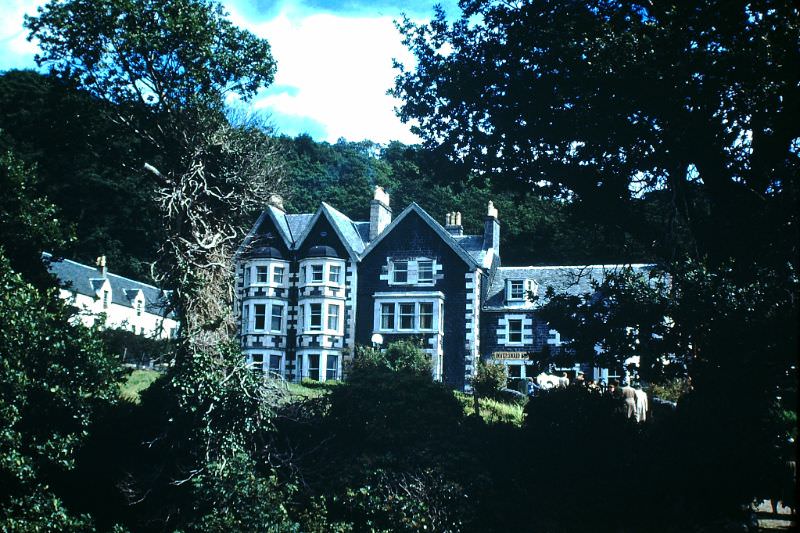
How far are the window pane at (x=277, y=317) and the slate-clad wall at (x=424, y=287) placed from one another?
466 cm

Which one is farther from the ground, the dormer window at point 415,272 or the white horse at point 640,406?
the dormer window at point 415,272

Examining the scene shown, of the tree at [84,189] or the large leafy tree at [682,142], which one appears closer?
the large leafy tree at [682,142]

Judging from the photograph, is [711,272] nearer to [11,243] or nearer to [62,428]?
[62,428]

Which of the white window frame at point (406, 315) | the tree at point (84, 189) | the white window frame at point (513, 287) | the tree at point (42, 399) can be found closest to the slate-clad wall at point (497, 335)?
the white window frame at point (513, 287)

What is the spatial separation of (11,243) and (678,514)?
1816 centimetres

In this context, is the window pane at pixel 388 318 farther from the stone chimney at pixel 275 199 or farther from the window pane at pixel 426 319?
the stone chimney at pixel 275 199

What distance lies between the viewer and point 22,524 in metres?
16.9

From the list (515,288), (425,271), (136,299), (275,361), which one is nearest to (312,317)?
(275,361)

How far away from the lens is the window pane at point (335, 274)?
151 feet

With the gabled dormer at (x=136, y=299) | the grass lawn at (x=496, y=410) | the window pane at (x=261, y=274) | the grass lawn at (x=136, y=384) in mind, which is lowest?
the grass lawn at (x=496, y=410)

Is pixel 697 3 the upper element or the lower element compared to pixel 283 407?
upper

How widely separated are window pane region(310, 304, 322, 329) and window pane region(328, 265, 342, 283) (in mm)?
1704

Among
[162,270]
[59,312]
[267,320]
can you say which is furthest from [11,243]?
[267,320]

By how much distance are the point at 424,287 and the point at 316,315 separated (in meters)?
6.54
